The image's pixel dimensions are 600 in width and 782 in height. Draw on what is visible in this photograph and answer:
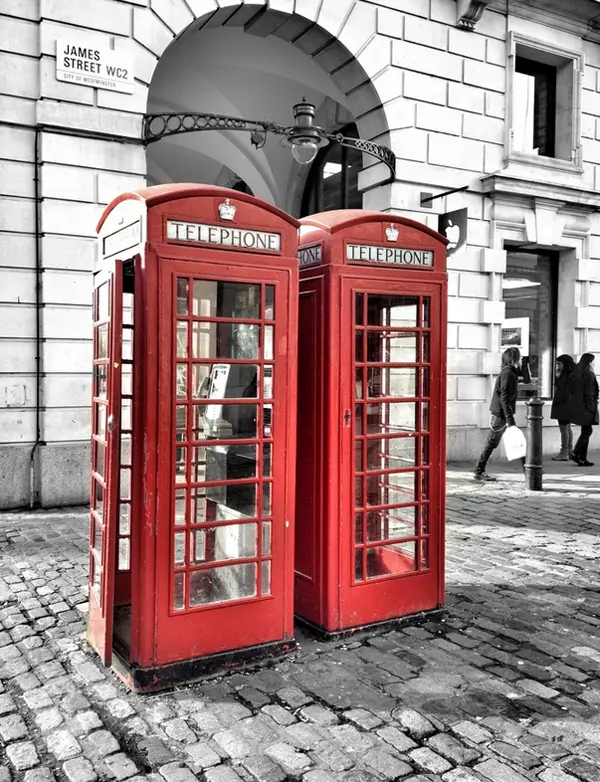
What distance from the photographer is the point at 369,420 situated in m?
4.26

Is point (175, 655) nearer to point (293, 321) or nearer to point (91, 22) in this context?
point (293, 321)

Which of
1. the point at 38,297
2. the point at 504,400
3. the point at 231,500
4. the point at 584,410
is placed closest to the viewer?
the point at 231,500

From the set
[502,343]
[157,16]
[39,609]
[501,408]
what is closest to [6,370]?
[39,609]

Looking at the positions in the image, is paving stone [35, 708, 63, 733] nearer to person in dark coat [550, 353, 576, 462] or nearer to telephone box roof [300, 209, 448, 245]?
telephone box roof [300, 209, 448, 245]

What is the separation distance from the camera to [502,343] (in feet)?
40.3

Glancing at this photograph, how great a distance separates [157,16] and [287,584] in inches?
294

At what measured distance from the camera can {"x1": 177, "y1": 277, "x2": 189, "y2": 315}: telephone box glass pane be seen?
3480mm

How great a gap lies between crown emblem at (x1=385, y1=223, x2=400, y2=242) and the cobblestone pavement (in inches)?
91.5

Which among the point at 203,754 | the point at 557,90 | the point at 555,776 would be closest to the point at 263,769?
the point at 203,754

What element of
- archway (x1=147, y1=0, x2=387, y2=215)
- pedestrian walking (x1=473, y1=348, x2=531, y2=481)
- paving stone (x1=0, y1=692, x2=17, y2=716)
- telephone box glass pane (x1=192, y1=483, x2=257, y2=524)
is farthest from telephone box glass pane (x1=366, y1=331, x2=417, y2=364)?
archway (x1=147, y1=0, x2=387, y2=215)

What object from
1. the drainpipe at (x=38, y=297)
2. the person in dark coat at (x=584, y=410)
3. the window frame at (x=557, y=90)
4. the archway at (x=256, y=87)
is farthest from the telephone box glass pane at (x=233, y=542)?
the window frame at (x=557, y=90)

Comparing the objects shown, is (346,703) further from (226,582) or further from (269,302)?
(269,302)

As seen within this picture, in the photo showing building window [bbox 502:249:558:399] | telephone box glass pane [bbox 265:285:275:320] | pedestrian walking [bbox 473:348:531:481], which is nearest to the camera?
telephone box glass pane [bbox 265:285:275:320]

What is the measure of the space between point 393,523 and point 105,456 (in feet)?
5.86
